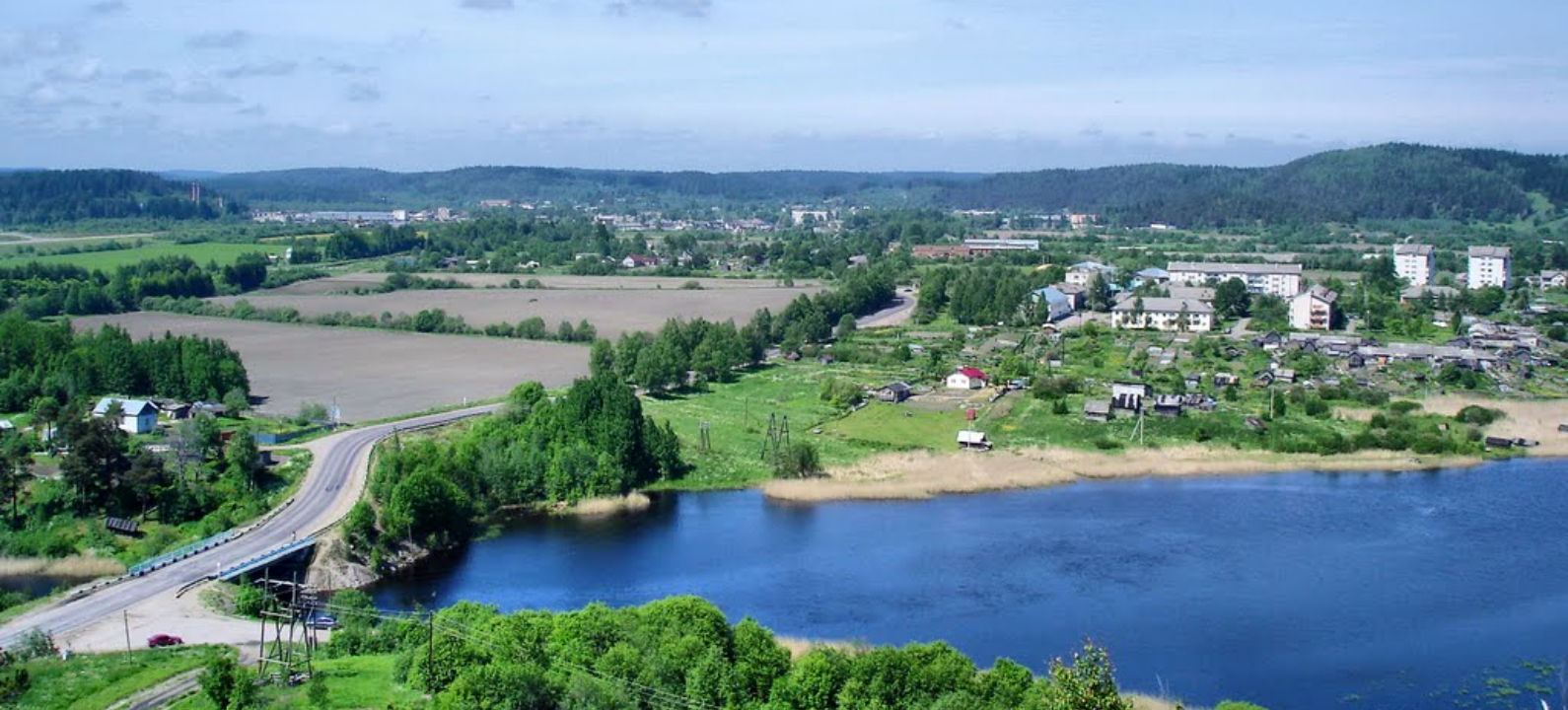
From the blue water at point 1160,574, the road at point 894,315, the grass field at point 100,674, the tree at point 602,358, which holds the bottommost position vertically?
the blue water at point 1160,574

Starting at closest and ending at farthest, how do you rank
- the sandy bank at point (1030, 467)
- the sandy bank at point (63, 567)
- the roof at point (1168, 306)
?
the sandy bank at point (63, 567)
the sandy bank at point (1030, 467)
the roof at point (1168, 306)

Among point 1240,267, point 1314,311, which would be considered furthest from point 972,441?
point 1240,267

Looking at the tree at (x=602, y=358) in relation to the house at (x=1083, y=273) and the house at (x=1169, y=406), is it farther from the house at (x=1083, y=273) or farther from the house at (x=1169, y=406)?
the house at (x=1083, y=273)

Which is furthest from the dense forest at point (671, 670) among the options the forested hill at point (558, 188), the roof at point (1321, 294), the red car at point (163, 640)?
the forested hill at point (558, 188)

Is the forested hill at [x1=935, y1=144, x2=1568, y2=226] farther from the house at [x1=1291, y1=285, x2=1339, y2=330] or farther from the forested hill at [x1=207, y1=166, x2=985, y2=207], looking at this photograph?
the house at [x1=1291, y1=285, x2=1339, y2=330]

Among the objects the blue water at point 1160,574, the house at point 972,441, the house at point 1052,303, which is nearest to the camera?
the blue water at point 1160,574

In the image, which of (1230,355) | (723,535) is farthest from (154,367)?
(1230,355)
